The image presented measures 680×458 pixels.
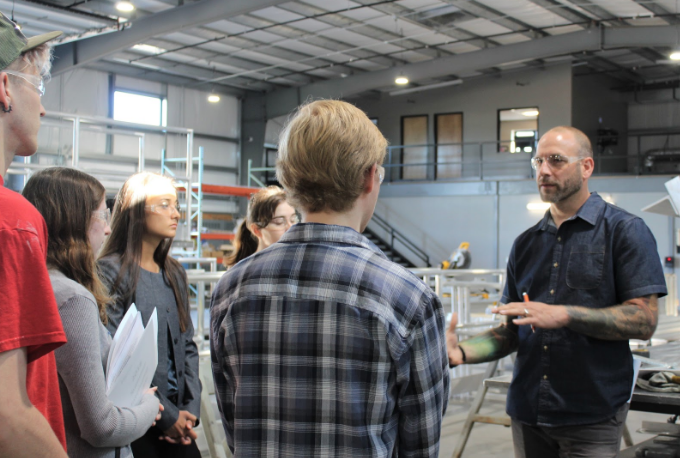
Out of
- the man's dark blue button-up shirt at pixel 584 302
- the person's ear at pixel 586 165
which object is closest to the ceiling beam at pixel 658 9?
the person's ear at pixel 586 165

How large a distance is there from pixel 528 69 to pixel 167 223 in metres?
18.2

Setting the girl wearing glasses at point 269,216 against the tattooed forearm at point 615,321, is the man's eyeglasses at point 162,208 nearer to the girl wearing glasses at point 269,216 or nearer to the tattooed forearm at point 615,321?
the girl wearing glasses at point 269,216

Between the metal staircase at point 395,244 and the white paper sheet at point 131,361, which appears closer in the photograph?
the white paper sheet at point 131,361

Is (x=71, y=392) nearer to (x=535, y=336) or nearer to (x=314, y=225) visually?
(x=314, y=225)

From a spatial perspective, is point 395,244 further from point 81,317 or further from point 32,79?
point 32,79

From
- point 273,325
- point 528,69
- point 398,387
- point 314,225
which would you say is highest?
point 528,69

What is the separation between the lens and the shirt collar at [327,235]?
132 centimetres

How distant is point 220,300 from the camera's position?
1414mm

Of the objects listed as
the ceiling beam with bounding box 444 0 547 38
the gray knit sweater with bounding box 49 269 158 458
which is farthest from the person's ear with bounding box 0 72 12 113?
the ceiling beam with bounding box 444 0 547 38

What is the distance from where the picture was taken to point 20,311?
1063 millimetres

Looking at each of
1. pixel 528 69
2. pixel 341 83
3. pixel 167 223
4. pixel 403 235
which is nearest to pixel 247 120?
pixel 341 83

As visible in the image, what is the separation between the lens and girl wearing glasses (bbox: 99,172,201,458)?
2.44 meters

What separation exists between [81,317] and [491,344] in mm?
1454

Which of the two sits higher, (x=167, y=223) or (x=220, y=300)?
(x=167, y=223)
